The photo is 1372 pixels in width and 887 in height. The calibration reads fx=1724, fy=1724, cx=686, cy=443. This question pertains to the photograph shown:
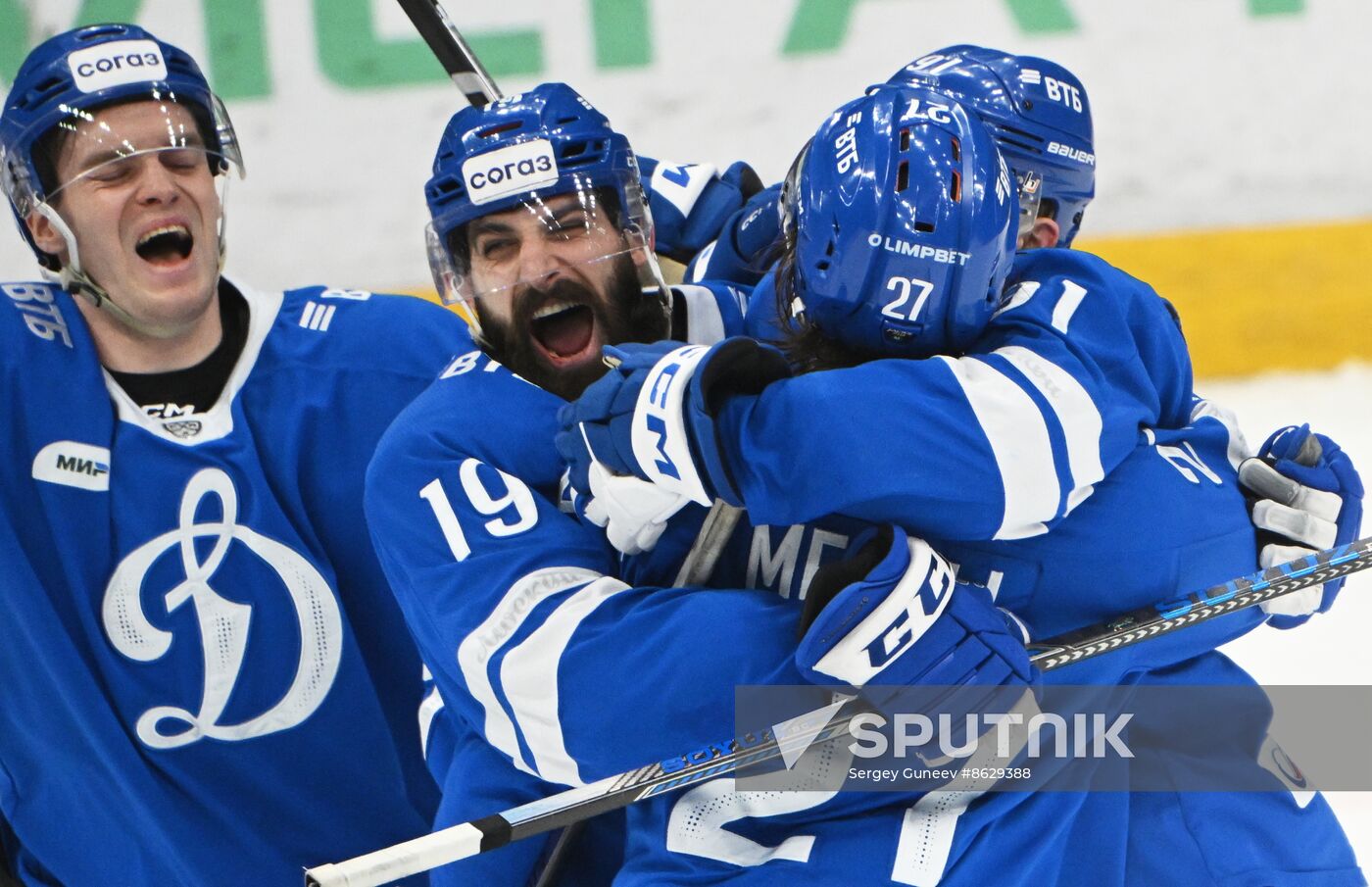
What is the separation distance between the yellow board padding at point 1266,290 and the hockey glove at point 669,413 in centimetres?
253

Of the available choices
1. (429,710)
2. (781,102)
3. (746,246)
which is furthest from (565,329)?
(781,102)

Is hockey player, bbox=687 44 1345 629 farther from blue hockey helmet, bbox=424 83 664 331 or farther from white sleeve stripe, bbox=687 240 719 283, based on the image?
blue hockey helmet, bbox=424 83 664 331

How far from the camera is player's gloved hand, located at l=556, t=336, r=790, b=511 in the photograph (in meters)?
1.40

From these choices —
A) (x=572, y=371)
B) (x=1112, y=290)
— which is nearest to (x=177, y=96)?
(x=572, y=371)

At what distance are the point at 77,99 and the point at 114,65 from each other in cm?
6

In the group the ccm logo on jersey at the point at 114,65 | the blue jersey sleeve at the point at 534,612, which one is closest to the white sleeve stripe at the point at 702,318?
the blue jersey sleeve at the point at 534,612

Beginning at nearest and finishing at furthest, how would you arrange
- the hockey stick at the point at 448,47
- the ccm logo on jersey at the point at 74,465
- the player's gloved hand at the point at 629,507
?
the player's gloved hand at the point at 629,507, the ccm logo on jersey at the point at 74,465, the hockey stick at the point at 448,47

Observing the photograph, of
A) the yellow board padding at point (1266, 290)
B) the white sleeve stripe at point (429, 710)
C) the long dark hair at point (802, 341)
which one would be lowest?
the yellow board padding at point (1266, 290)

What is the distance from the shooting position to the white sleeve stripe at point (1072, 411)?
1438 mm

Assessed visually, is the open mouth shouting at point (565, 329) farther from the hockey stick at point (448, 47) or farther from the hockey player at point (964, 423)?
the hockey stick at point (448, 47)

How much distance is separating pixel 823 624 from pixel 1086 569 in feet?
1.01

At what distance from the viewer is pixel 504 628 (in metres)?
1.56

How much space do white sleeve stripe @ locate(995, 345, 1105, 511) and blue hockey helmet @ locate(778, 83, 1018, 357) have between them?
0.26 ft

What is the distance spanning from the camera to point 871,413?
55.1 inches
